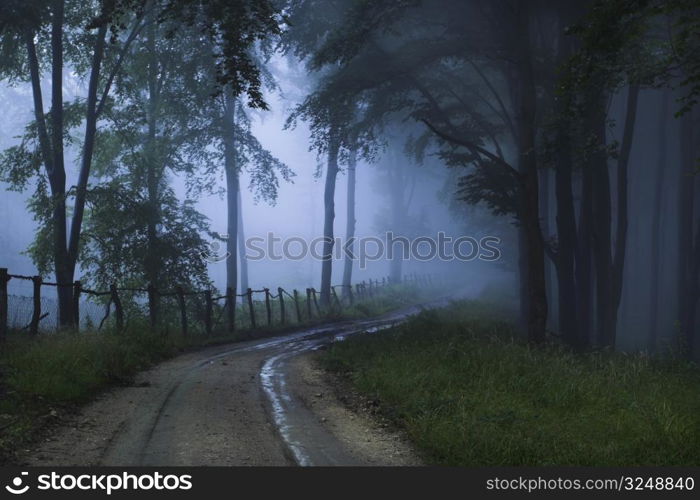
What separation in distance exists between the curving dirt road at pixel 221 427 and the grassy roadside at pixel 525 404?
639mm

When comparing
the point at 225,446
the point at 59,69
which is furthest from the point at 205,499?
the point at 59,69

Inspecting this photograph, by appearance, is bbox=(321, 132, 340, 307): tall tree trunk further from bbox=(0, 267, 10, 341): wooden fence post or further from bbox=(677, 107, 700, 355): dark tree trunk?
bbox=(0, 267, 10, 341): wooden fence post

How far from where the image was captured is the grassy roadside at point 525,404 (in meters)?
6.46

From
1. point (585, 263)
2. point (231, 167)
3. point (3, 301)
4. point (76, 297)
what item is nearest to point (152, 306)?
point (76, 297)

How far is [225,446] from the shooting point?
22.2 ft

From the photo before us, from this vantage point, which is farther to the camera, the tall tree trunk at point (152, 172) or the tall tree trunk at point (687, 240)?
the tall tree trunk at point (687, 240)

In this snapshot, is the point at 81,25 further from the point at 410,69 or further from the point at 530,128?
the point at 530,128

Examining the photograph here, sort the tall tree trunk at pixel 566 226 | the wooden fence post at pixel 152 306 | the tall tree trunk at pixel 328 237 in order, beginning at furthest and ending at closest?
the tall tree trunk at pixel 328 237, the wooden fence post at pixel 152 306, the tall tree trunk at pixel 566 226

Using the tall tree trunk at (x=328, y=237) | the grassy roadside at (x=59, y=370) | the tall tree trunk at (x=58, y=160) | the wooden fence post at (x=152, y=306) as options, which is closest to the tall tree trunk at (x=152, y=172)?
the wooden fence post at (x=152, y=306)

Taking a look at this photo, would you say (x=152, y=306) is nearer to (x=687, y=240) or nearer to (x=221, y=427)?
(x=221, y=427)

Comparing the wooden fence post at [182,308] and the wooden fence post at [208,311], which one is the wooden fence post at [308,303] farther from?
the wooden fence post at [182,308]

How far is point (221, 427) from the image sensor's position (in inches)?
300

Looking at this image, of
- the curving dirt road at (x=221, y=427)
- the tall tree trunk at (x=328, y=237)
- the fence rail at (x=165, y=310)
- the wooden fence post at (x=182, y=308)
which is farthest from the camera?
the tall tree trunk at (x=328, y=237)

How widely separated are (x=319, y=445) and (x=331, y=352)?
7.68 meters
